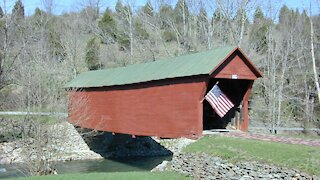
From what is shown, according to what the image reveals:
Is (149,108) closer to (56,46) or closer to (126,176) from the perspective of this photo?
(126,176)

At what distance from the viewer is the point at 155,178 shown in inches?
551

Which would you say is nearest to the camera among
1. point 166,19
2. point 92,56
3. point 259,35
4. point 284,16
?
point 259,35

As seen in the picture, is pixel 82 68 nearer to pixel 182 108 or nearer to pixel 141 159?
pixel 141 159

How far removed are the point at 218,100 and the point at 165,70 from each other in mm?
3184

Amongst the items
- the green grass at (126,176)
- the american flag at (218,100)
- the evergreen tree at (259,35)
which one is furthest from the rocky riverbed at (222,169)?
the evergreen tree at (259,35)

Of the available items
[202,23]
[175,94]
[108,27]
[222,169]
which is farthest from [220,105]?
[108,27]

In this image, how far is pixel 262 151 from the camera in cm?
1211

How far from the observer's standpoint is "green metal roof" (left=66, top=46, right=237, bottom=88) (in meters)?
16.5

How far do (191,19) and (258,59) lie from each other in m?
8.56

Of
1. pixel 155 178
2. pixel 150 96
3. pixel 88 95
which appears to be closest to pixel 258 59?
pixel 88 95

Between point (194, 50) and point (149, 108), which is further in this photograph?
point (194, 50)

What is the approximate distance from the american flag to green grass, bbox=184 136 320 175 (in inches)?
68.7

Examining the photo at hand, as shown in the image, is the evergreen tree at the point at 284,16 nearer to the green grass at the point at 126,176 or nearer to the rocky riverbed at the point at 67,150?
the rocky riverbed at the point at 67,150

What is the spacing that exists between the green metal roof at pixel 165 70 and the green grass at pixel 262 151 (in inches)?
113
